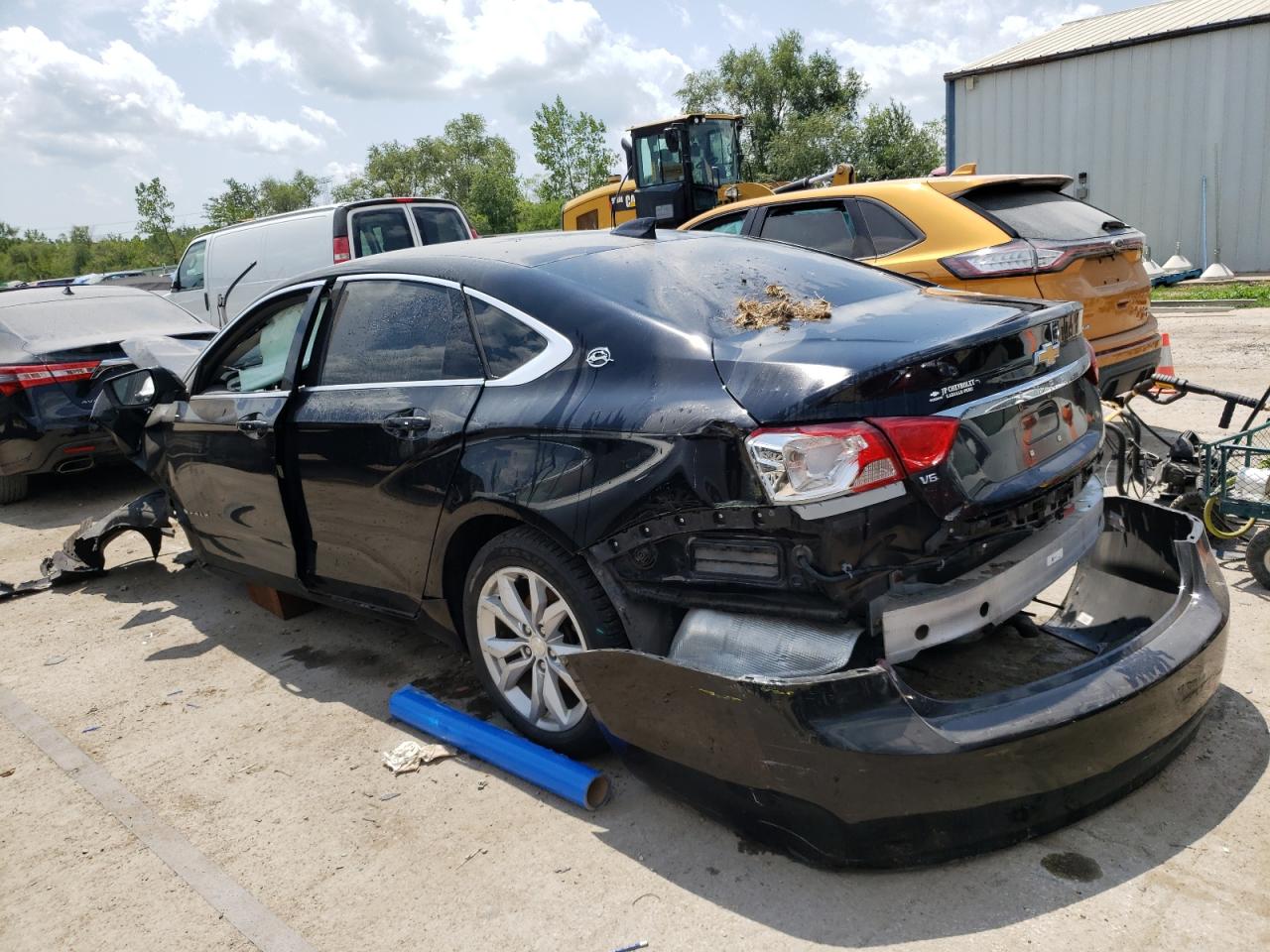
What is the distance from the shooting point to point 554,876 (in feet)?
9.04

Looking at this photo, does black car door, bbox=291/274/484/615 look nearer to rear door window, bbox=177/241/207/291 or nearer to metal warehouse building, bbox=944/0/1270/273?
rear door window, bbox=177/241/207/291

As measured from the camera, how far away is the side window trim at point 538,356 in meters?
3.10

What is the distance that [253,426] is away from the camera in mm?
4164

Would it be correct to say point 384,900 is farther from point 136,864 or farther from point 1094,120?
point 1094,120

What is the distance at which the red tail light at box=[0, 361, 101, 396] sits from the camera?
→ 7344 millimetres

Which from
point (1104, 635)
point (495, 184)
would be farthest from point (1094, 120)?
point (495, 184)

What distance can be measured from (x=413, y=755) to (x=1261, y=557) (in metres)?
3.44

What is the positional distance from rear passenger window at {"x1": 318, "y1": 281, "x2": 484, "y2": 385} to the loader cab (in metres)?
10.9

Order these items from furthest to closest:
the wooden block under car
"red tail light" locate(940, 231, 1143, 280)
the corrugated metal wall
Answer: the corrugated metal wall, "red tail light" locate(940, 231, 1143, 280), the wooden block under car

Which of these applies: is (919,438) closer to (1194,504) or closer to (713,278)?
(713,278)

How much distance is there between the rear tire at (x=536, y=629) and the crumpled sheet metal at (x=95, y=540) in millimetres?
2887

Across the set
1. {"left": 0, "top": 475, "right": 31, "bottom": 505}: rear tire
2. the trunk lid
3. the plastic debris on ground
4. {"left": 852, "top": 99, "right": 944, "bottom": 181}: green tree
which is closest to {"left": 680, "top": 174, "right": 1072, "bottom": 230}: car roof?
the trunk lid

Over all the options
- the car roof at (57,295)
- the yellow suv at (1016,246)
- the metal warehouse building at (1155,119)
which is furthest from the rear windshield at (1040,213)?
the metal warehouse building at (1155,119)

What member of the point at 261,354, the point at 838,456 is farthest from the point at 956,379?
the point at 261,354
